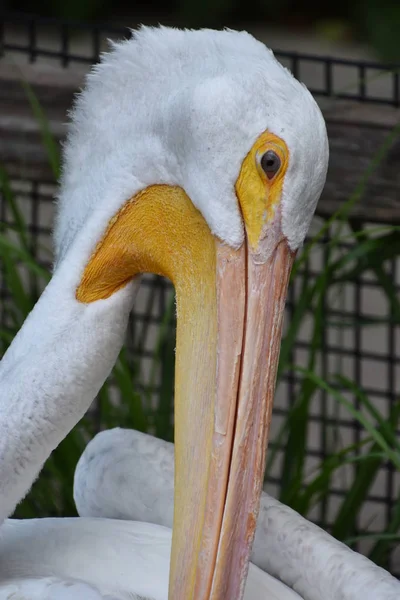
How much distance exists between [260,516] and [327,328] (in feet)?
3.73

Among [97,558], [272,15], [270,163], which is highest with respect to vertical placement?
[272,15]

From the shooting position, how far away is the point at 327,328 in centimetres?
278

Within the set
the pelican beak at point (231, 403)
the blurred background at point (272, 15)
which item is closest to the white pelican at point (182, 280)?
the pelican beak at point (231, 403)

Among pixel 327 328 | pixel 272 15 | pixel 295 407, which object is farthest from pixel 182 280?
pixel 272 15

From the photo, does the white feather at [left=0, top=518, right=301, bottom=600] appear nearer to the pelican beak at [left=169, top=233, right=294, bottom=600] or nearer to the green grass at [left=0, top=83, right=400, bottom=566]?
the pelican beak at [left=169, top=233, right=294, bottom=600]

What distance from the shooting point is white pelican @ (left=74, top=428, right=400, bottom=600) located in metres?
1.55

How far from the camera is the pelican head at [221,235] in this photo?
4.27 feet

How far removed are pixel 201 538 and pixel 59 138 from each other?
1308mm

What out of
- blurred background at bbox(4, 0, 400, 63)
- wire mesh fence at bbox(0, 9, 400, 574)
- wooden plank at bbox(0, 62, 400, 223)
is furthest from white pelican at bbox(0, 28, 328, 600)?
blurred background at bbox(4, 0, 400, 63)

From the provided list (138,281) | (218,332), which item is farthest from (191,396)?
(138,281)

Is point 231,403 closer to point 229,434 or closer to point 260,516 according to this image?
point 229,434

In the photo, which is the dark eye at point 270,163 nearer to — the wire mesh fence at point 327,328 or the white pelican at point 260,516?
the white pelican at point 260,516

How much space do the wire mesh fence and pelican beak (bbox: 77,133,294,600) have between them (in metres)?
0.75

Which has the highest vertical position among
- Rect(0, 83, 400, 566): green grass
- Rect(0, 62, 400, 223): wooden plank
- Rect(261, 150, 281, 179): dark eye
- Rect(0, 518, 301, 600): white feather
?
Rect(0, 62, 400, 223): wooden plank
